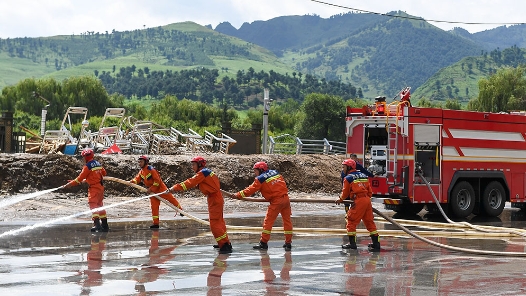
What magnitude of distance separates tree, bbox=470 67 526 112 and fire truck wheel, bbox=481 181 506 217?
4928 cm

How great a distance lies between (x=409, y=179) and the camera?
2117 centimetres

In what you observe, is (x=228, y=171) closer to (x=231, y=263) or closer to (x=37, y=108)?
(x=231, y=263)

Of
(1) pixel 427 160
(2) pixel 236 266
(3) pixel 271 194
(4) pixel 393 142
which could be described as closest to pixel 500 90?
(1) pixel 427 160

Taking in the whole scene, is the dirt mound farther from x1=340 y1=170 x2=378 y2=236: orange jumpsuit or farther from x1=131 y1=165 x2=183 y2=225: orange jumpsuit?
x1=340 y1=170 x2=378 y2=236: orange jumpsuit

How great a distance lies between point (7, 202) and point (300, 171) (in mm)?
11246

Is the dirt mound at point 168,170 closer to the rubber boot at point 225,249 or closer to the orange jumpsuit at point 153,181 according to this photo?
the orange jumpsuit at point 153,181

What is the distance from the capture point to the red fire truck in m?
21.2

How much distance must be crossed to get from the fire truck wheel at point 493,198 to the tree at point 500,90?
49280 millimetres

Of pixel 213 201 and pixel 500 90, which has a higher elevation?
pixel 500 90

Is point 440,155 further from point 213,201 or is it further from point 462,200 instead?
point 213,201

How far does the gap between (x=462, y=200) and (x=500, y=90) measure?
52.1 meters

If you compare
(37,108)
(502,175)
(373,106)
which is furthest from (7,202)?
(37,108)

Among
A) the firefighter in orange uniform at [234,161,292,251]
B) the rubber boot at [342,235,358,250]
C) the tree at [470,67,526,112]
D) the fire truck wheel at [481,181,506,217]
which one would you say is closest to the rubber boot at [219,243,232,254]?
the firefighter in orange uniform at [234,161,292,251]

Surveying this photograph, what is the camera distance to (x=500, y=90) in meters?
71.9
